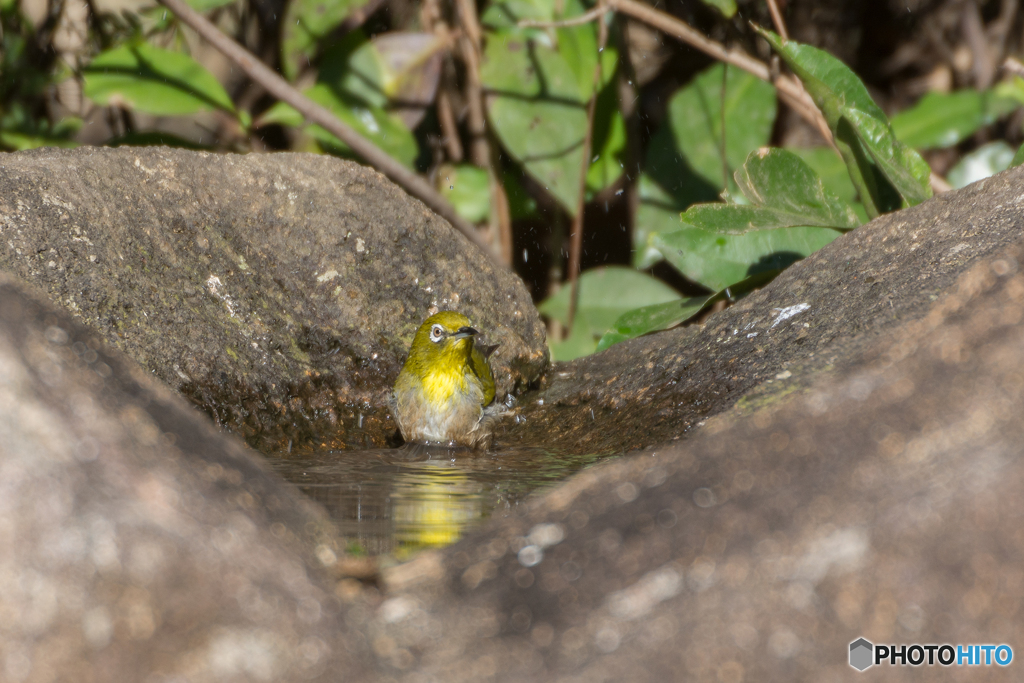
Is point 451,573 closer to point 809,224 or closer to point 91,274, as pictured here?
point 91,274

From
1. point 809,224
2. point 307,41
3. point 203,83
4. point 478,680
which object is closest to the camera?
point 478,680

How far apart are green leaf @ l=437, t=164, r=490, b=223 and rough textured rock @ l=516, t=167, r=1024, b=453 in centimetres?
250

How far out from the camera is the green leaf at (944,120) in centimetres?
546

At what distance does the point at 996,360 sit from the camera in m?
1.43

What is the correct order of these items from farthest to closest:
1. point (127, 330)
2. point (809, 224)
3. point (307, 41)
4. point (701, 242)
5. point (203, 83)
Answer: point (307, 41)
point (203, 83)
point (701, 242)
point (809, 224)
point (127, 330)

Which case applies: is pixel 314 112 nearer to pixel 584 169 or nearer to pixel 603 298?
pixel 584 169

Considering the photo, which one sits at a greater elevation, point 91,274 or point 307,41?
point 307,41

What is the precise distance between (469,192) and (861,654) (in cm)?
497

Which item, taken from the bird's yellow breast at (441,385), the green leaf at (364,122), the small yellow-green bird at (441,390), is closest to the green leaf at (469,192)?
the green leaf at (364,122)

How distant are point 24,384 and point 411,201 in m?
2.88

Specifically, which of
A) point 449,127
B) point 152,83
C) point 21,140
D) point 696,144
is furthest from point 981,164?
point 21,140

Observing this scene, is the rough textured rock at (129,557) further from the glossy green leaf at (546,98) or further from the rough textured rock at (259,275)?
the glossy green leaf at (546,98)

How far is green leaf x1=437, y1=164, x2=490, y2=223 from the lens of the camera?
5.92 meters

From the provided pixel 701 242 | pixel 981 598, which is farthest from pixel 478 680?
pixel 701 242
